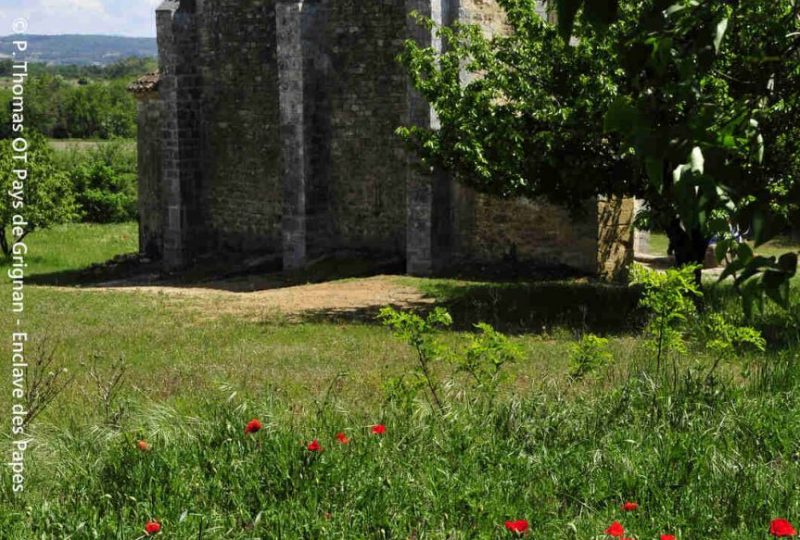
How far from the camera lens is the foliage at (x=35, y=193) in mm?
28625

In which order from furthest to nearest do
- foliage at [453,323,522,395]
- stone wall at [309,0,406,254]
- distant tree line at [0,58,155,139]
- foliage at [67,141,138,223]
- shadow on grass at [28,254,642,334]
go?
distant tree line at [0,58,155,139] → foliage at [67,141,138,223] → stone wall at [309,0,406,254] → shadow on grass at [28,254,642,334] → foliage at [453,323,522,395]

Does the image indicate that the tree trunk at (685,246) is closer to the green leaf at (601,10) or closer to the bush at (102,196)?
the green leaf at (601,10)

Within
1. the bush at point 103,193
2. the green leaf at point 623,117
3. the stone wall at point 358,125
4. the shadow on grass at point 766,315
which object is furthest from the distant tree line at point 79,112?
the green leaf at point 623,117

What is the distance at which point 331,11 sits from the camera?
70.3ft

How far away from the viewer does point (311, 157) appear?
21.5m

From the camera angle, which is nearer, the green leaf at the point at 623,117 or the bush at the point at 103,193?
the green leaf at the point at 623,117

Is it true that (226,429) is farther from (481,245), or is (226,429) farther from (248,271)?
(248,271)

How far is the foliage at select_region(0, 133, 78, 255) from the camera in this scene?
28625 mm

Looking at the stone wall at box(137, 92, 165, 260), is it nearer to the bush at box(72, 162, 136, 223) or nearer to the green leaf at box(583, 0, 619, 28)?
the bush at box(72, 162, 136, 223)

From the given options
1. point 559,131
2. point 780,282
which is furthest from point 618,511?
point 559,131

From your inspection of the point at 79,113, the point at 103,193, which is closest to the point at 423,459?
the point at 103,193

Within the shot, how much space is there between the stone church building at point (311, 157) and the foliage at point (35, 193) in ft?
14.9

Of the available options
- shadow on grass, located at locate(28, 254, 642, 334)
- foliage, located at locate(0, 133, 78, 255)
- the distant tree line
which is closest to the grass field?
shadow on grass, located at locate(28, 254, 642, 334)

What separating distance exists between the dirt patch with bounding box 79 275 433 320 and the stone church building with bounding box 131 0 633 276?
1.51 meters
